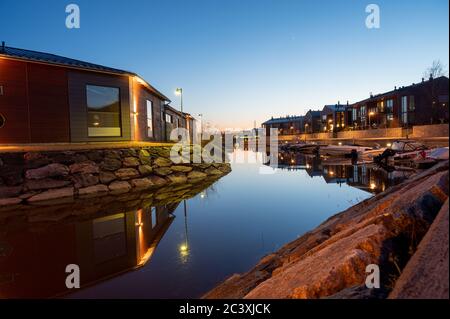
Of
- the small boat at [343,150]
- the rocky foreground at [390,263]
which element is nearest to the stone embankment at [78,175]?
the rocky foreground at [390,263]

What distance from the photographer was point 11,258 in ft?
18.1

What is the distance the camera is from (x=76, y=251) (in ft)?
19.4

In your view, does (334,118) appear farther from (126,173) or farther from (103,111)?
(126,173)

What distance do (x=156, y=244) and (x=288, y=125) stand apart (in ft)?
310

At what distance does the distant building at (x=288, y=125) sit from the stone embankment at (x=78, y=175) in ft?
267

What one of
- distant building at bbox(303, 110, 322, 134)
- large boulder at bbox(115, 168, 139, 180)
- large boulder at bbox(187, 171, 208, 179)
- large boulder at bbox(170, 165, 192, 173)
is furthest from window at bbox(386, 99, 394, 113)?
large boulder at bbox(115, 168, 139, 180)

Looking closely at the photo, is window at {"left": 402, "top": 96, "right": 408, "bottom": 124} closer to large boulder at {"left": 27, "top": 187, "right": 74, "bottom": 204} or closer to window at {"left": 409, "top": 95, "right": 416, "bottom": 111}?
window at {"left": 409, "top": 95, "right": 416, "bottom": 111}

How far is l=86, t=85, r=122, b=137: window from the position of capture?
15273mm

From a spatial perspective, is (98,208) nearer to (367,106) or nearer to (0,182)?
(0,182)

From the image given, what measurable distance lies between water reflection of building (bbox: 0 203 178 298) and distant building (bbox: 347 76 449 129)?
144 feet

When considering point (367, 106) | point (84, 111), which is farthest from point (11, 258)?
point (367, 106)

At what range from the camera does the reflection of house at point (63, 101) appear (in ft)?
42.7
